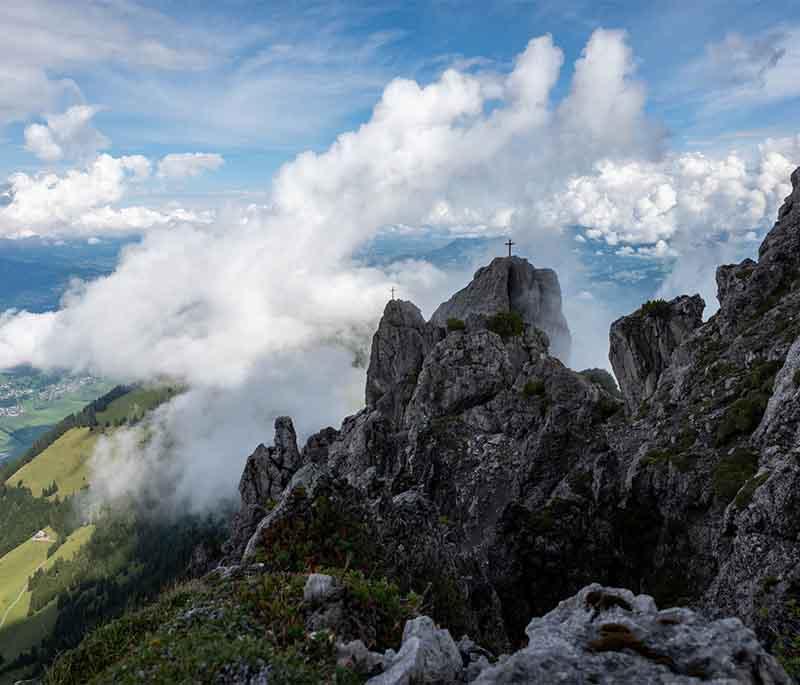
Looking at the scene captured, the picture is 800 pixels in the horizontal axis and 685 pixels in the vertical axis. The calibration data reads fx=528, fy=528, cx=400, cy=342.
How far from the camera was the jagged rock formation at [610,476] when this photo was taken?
2427cm

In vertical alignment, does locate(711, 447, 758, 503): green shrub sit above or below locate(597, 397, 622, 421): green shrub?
below

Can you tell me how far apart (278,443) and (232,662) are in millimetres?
76045

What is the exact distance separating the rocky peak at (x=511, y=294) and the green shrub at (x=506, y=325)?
26.4 meters

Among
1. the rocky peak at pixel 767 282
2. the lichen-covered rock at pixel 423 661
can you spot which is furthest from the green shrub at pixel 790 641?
the rocky peak at pixel 767 282

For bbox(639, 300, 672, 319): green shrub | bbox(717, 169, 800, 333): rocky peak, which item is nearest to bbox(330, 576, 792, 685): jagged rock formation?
bbox(717, 169, 800, 333): rocky peak

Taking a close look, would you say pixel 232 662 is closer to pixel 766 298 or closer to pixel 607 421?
pixel 607 421

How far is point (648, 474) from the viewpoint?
119 ft

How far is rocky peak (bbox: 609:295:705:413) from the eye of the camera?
62.9 m

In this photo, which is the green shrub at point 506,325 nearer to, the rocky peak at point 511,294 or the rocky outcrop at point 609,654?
the rocky peak at point 511,294

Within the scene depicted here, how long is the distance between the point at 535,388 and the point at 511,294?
2328 inches

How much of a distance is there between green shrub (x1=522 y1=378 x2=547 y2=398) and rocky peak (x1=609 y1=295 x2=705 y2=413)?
10.5m

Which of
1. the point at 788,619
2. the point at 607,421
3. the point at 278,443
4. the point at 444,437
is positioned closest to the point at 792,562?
the point at 788,619

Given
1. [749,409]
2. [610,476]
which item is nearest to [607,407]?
[610,476]

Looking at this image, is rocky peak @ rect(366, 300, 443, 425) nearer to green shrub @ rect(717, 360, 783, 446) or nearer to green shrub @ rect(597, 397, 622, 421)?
green shrub @ rect(597, 397, 622, 421)
